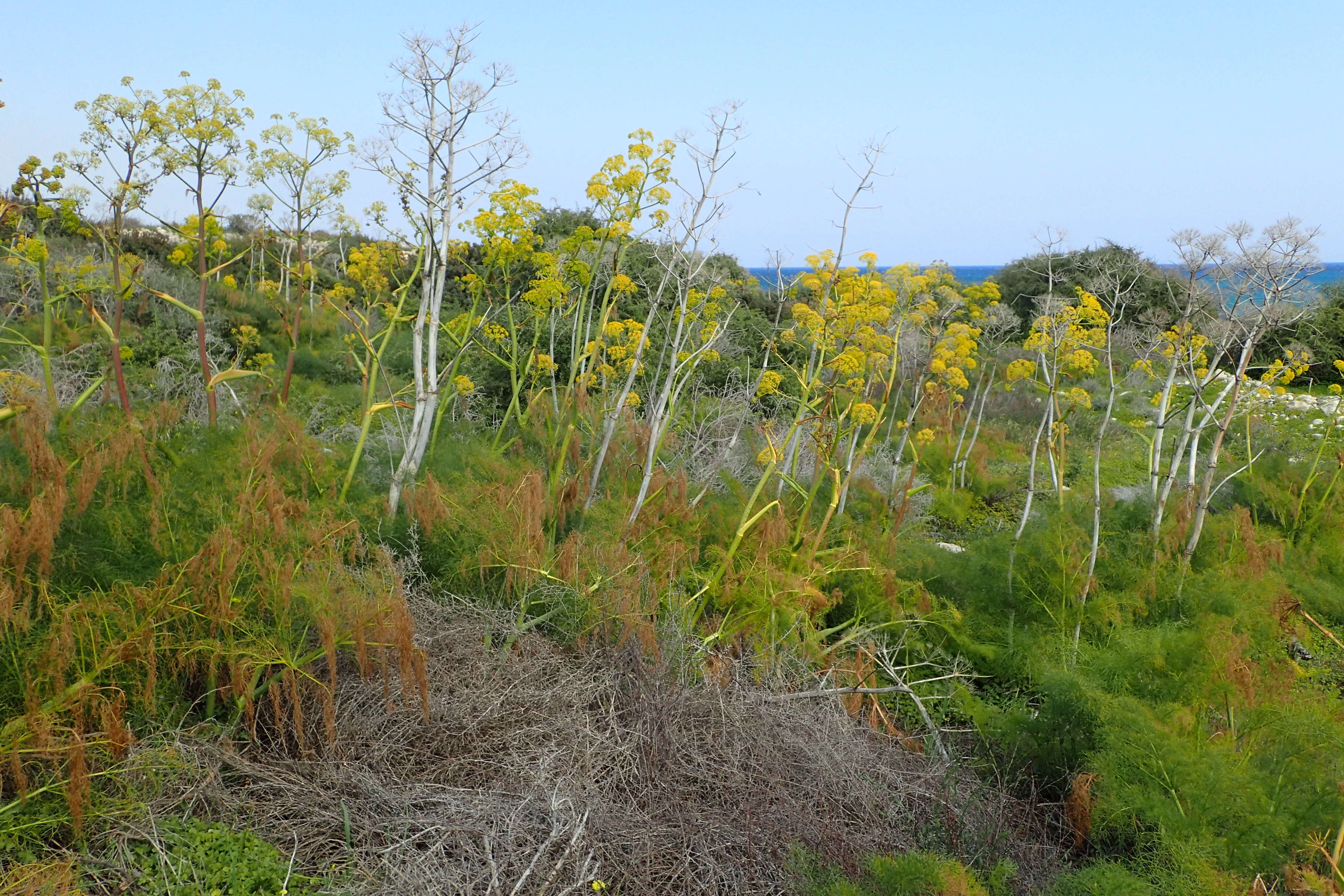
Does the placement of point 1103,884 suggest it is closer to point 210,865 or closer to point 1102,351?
point 210,865

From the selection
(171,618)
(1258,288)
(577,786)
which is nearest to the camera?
(171,618)

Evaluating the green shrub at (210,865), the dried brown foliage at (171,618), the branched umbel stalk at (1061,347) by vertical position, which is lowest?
the green shrub at (210,865)

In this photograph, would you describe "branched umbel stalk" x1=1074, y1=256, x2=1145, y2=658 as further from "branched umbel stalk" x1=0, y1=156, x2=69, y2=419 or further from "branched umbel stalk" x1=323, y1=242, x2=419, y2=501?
"branched umbel stalk" x1=0, y1=156, x2=69, y2=419

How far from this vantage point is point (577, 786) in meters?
3.25

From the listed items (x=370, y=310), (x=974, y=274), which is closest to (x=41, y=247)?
(x=370, y=310)

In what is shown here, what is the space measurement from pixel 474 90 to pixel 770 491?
324cm

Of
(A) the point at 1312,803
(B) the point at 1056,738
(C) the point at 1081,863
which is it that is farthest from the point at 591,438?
(A) the point at 1312,803

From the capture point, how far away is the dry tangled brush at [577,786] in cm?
299

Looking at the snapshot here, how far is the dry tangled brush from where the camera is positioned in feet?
9.82

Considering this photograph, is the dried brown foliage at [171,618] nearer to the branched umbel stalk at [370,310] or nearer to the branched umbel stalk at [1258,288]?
the branched umbel stalk at [370,310]

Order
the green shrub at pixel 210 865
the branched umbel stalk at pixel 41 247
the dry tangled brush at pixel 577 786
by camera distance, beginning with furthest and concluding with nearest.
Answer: the branched umbel stalk at pixel 41 247 → the dry tangled brush at pixel 577 786 → the green shrub at pixel 210 865

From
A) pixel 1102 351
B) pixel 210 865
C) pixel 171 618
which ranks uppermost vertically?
pixel 1102 351

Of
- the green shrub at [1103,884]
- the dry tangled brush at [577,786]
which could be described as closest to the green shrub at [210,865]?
the dry tangled brush at [577,786]

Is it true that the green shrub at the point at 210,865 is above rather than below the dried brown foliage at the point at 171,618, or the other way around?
below
